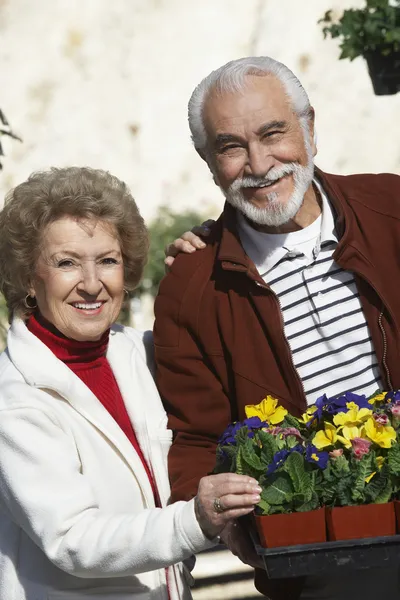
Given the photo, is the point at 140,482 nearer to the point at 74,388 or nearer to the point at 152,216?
the point at 74,388

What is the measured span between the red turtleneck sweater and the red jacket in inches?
5.6

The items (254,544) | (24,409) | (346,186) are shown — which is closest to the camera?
(254,544)

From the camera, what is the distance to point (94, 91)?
37.1ft

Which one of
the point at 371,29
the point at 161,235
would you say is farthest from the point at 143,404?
the point at 161,235

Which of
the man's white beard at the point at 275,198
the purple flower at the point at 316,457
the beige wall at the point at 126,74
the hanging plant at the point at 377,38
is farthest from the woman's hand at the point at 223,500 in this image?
the beige wall at the point at 126,74

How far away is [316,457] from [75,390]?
0.63 m

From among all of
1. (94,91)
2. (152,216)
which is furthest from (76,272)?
(94,91)

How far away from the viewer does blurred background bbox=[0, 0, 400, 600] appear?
10891 millimetres

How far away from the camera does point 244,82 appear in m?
2.52

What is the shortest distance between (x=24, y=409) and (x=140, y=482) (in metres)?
0.34

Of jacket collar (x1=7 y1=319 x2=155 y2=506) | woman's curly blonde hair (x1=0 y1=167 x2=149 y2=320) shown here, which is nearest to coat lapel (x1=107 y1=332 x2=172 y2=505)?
jacket collar (x1=7 y1=319 x2=155 y2=506)

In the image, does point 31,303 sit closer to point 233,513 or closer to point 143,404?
point 143,404

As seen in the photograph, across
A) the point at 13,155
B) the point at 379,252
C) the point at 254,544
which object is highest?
the point at 13,155

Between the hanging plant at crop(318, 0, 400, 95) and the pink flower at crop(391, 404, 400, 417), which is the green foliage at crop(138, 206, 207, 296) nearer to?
the hanging plant at crop(318, 0, 400, 95)
